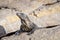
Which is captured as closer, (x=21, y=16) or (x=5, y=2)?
(x=21, y=16)

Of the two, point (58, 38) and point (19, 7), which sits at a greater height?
point (19, 7)

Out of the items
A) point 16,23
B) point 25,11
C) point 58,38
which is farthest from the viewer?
point 25,11

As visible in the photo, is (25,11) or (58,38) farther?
(25,11)

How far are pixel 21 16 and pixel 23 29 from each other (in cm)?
34

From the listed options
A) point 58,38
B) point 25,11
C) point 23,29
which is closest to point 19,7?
point 25,11

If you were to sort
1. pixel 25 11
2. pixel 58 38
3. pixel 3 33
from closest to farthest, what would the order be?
pixel 58 38 < pixel 3 33 < pixel 25 11

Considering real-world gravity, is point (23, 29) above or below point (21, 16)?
below

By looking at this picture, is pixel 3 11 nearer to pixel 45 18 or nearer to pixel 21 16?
pixel 21 16

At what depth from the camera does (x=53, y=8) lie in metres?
5.15

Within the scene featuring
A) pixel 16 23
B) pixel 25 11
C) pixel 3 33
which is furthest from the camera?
pixel 25 11

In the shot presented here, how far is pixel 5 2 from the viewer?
5.11 metres

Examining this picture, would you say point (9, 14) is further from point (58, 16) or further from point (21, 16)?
point (58, 16)

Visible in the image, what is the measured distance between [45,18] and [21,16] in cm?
74

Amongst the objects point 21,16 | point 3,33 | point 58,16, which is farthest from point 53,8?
point 3,33
